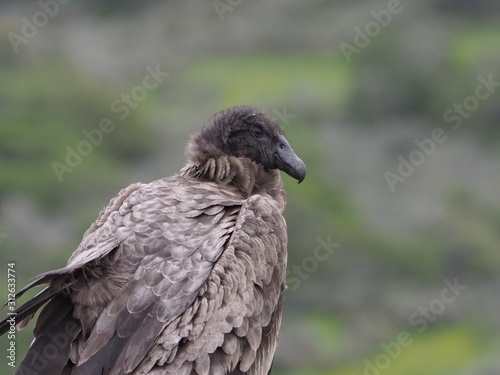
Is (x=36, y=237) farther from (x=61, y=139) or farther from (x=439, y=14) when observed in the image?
(x=439, y=14)

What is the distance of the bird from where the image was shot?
321 inches

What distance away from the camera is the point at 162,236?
28.6ft

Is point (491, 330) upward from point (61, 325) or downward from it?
upward

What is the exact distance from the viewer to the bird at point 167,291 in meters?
8.16

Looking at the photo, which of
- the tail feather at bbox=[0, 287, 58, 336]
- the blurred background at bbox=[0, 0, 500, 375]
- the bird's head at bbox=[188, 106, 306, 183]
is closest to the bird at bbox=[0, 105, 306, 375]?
the tail feather at bbox=[0, 287, 58, 336]

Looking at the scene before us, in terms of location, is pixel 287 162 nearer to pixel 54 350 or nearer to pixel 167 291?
pixel 167 291

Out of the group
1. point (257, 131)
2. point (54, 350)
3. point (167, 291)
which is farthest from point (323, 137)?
point (54, 350)

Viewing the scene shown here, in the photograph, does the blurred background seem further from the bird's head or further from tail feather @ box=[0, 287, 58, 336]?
tail feather @ box=[0, 287, 58, 336]

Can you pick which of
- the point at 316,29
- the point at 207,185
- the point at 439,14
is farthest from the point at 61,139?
the point at 207,185

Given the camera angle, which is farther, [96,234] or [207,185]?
[207,185]

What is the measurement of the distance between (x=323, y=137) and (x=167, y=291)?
3831cm

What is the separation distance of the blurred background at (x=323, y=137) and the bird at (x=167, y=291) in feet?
62.1

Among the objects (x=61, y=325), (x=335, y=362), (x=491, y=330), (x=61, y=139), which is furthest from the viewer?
(x=61, y=139)

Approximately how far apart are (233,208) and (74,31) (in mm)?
50030
